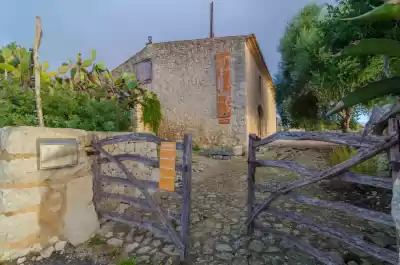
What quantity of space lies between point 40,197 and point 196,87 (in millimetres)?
7796

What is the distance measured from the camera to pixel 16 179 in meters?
2.53

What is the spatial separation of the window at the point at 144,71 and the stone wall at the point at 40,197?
26.2 feet

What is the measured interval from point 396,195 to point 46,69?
6.19 metres

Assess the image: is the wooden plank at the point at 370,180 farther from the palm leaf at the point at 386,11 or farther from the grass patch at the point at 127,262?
the grass patch at the point at 127,262

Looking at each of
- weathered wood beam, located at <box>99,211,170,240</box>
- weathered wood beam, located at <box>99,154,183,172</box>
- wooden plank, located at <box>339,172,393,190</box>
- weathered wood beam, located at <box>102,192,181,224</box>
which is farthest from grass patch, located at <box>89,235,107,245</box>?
wooden plank, located at <box>339,172,393,190</box>

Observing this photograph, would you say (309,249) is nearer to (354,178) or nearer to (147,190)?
(354,178)

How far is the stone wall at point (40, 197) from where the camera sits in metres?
2.50

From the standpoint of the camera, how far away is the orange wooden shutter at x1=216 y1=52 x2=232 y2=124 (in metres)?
9.40

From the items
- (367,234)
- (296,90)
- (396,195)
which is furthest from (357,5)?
(296,90)

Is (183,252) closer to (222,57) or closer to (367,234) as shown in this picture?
(367,234)

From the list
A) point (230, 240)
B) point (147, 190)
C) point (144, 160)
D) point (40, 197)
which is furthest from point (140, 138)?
point (230, 240)

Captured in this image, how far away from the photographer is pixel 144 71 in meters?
10.9

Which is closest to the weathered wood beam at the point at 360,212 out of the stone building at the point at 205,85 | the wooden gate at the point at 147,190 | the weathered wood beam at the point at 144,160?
the wooden gate at the point at 147,190

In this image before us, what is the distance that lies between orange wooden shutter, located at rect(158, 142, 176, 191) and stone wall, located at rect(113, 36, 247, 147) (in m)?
6.89
